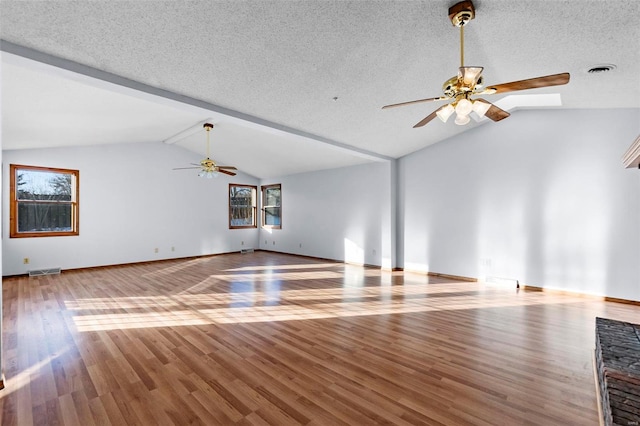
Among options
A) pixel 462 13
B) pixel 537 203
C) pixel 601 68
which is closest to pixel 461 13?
pixel 462 13

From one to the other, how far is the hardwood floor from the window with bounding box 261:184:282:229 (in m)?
4.85

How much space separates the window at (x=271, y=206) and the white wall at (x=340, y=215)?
10.0 inches

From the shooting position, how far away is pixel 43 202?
20.0 feet

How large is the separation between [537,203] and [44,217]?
9345 millimetres

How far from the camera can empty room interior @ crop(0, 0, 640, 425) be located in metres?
2.14

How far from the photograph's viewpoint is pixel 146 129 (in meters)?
6.02

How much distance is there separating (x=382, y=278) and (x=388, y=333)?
2766mm

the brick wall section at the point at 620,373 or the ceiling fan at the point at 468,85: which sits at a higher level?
the ceiling fan at the point at 468,85

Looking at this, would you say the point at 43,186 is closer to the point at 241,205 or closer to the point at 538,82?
the point at 241,205

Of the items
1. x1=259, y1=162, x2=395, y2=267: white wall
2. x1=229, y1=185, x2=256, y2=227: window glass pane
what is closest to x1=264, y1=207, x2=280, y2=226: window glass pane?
x1=259, y1=162, x2=395, y2=267: white wall

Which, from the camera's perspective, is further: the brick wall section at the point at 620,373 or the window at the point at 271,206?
the window at the point at 271,206

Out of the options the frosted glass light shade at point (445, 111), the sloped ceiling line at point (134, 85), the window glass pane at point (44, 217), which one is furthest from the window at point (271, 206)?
the frosted glass light shade at point (445, 111)

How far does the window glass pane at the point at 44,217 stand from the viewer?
5.86 metres

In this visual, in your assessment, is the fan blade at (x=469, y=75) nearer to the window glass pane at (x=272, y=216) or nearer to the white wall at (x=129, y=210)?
the white wall at (x=129, y=210)
